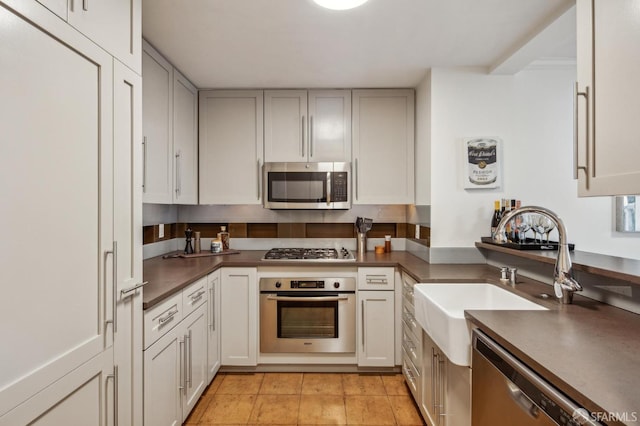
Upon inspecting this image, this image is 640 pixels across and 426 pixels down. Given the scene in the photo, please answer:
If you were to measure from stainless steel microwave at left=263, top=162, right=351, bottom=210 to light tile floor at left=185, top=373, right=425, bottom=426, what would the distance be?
1.39 m

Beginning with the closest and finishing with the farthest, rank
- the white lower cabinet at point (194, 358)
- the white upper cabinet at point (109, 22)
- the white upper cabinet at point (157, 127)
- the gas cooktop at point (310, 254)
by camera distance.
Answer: the white upper cabinet at point (109, 22) → the white lower cabinet at point (194, 358) → the white upper cabinet at point (157, 127) → the gas cooktop at point (310, 254)

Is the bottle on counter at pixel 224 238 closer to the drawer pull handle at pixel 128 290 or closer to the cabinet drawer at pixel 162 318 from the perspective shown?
the cabinet drawer at pixel 162 318

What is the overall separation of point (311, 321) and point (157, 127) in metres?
1.81

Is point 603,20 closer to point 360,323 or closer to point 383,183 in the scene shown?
point 383,183

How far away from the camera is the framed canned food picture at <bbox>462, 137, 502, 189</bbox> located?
2631mm

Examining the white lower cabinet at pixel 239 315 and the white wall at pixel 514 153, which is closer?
the white wall at pixel 514 153

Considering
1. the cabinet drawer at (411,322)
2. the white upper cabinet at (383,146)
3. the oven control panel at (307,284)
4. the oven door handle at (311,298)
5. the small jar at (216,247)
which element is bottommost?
the cabinet drawer at (411,322)

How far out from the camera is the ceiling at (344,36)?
1.87m

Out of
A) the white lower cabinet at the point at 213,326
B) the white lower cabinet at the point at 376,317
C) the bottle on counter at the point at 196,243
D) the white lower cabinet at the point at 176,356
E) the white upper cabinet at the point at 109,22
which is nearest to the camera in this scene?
the white upper cabinet at the point at 109,22

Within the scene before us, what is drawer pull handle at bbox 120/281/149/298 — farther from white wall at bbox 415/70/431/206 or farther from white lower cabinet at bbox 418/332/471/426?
white wall at bbox 415/70/431/206

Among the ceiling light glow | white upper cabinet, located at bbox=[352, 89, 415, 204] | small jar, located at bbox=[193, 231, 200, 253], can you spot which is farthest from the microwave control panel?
the ceiling light glow

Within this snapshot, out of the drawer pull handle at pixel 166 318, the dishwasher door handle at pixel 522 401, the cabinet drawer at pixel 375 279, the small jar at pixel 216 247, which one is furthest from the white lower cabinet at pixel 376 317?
the dishwasher door handle at pixel 522 401

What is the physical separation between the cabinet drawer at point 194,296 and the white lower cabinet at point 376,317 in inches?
45.9

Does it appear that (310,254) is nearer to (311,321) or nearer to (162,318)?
(311,321)
